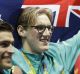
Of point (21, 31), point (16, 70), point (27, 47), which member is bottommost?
point (16, 70)

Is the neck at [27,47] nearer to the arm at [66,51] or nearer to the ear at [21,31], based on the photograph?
the ear at [21,31]

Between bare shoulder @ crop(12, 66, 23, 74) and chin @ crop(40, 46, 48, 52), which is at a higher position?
chin @ crop(40, 46, 48, 52)

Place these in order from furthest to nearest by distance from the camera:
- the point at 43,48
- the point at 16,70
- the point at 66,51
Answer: the point at 66,51
the point at 43,48
the point at 16,70

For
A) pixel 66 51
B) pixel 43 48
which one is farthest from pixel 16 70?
pixel 66 51

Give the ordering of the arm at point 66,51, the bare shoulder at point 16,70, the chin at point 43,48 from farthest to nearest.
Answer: the arm at point 66,51 < the chin at point 43,48 < the bare shoulder at point 16,70

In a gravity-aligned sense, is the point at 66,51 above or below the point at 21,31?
below

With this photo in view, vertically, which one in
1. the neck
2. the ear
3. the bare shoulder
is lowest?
the bare shoulder

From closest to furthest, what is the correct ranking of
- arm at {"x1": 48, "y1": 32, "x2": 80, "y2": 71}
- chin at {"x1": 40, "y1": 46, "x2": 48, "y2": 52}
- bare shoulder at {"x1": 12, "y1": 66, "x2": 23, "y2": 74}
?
bare shoulder at {"x1": 12, "y1": 66, "x2": 23, "y2": 74}, chin at {"x1": 40, "y1": 46, "x2": 48, "y2": 52}, arm at {"x1": 48, "y1": 32, "x2": 80, "y2": 71}

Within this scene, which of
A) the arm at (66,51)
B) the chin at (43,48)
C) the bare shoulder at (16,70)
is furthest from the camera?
the arm at (66,51)

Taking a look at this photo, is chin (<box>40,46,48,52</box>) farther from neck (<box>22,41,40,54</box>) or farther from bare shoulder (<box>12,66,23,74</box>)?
bare shoulder (<box>12,66,23,74</box>)

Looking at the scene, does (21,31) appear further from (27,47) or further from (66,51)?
(66,51)

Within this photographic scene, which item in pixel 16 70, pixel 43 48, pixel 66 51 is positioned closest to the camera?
pixel 16 70

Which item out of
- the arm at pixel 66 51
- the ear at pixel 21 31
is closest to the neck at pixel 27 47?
the ear at pixel 21 31

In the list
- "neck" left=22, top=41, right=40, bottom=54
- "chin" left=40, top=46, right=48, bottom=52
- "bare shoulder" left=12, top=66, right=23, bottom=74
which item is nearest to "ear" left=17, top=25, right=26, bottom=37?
"neck" left=22, top=41, right=40, bottom=54
